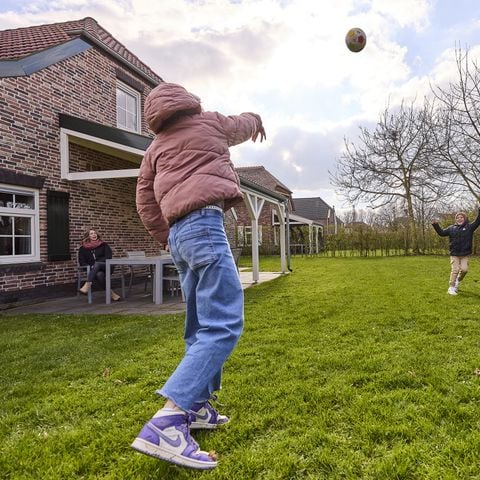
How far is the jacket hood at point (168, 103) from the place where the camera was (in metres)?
1.95

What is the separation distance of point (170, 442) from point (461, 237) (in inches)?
299

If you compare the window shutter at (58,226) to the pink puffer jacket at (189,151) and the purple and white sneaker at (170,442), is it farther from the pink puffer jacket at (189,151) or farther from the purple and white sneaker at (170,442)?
the purple and white sneaker at (170,442)

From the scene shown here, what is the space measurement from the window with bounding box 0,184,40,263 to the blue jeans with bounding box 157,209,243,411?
695cm

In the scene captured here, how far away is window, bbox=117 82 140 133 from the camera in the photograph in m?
11.4

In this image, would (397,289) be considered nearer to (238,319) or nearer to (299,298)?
(299,298)

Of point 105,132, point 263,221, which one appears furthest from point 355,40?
point 263,221

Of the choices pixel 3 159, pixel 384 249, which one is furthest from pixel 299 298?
pixel 384 249

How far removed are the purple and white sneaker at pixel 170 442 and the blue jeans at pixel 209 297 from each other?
0.38ft

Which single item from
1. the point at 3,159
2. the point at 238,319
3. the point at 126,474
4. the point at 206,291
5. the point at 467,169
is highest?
the point at 467,169

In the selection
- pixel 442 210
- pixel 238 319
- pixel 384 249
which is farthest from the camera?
pixel 442 210

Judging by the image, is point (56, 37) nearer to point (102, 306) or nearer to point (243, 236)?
point (102, 306)

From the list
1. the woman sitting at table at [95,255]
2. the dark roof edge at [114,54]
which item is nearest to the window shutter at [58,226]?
the woman sitting at table at [95,255]

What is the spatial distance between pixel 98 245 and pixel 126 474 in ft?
23.1

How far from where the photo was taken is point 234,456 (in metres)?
1.95
